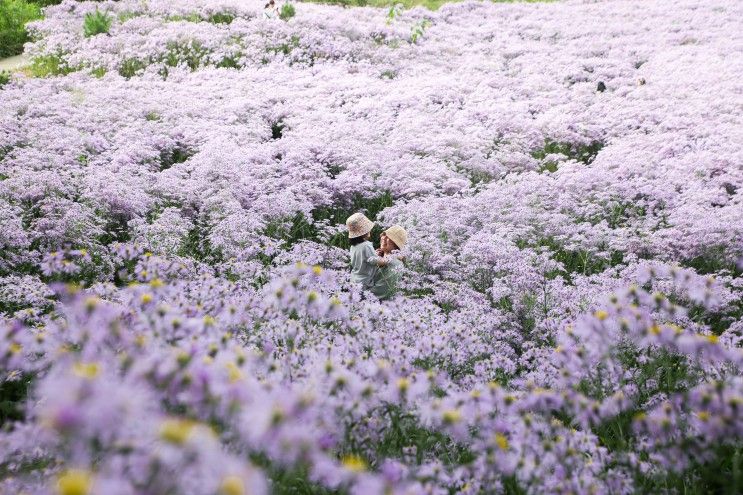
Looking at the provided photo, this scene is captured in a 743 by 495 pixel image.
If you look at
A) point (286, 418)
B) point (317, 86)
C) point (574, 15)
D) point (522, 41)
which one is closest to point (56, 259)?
point (286, 418)

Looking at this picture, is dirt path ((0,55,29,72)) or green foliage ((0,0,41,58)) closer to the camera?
dirt path ((0,55,29,72))

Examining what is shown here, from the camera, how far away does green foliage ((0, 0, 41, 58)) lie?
58.4 feet

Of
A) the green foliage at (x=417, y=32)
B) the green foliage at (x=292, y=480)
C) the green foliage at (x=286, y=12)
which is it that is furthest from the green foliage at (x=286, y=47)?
the green foliage at (x=292, y=480)

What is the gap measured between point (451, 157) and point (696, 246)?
4.56 meters

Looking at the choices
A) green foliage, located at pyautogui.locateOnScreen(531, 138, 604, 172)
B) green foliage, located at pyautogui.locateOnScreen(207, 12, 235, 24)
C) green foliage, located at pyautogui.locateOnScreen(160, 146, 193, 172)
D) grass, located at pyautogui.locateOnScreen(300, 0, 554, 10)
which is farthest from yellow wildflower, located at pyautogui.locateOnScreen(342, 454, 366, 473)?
grass, located at pyautogui.locateOnScreen(300, 0, 554, 10)

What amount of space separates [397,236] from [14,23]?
18.7 m

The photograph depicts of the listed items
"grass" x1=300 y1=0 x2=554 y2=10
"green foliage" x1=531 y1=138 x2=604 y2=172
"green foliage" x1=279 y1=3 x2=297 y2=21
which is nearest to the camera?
"green foliage" x1=531 y1=138 x2=604 y2=172

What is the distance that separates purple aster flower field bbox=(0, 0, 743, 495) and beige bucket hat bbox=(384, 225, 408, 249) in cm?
26

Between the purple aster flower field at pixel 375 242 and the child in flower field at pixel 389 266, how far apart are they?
174 mm

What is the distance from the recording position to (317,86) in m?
13.7

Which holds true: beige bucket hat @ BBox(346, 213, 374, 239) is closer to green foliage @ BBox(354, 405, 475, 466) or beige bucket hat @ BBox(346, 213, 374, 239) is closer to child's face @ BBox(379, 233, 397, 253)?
child's face @ BBox(379, 233, 397, 253)

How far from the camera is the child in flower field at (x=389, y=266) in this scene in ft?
20.6

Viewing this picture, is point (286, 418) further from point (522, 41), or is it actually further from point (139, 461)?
point (522, 41)

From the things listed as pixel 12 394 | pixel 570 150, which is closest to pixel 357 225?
pixel 12 394
